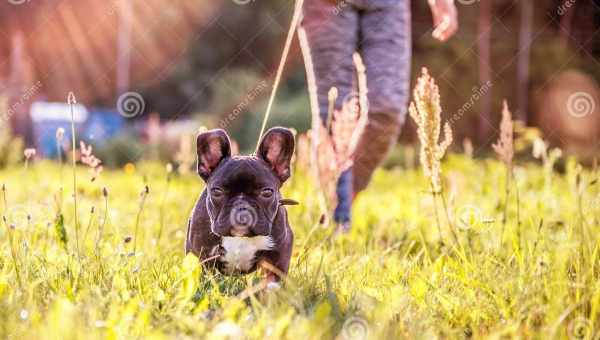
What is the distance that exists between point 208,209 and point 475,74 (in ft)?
45.1

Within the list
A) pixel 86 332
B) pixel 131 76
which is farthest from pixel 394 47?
pixel 131 76

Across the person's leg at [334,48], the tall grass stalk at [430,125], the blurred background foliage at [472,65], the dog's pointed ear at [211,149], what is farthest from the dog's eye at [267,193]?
the blurred background foliage at [472,65]

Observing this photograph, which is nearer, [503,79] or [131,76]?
[503,79]

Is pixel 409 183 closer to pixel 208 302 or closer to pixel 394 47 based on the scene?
pixel 394 47

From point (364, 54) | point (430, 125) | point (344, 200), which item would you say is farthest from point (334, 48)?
point (430, 125)

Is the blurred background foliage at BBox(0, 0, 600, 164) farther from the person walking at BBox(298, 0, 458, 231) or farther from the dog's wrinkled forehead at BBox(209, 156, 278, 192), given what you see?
the dog's wrinkled forehead at BBox(209, 156, 278, 192)

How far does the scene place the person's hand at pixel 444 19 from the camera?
11.7 feet

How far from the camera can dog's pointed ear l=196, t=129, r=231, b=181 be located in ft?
8.98

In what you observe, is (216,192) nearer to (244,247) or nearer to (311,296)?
(244,247)

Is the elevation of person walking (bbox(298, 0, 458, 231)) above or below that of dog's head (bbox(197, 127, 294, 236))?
above

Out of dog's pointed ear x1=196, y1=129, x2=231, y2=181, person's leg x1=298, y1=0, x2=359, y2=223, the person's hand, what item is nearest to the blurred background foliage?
person's leg x1=298, y1=0, x2=359, y2=223

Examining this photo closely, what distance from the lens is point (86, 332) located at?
181cm

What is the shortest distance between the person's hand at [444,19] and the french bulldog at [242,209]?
119cm

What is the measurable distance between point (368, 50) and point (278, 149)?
1.66 metres
